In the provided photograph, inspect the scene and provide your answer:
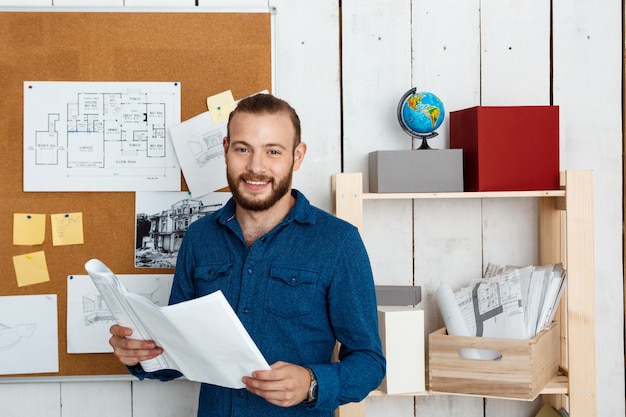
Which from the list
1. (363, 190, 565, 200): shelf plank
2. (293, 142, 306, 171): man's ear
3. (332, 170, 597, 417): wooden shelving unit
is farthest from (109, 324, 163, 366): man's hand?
(363, 190, 565, 200): shelf plank

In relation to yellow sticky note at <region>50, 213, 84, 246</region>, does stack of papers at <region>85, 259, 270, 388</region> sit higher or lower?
lower

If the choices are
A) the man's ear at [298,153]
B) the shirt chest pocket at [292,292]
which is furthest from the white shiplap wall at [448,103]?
the shirt chest pocket at [292,292]

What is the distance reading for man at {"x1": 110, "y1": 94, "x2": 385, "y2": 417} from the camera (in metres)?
1.43

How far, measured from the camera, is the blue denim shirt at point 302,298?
1.44 m

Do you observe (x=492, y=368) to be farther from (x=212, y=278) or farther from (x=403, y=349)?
(x=212, y=278)

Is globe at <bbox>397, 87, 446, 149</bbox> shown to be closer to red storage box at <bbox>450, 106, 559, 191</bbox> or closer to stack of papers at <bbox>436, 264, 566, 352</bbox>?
red storage box at <bbox>450, 106, 559, 191</bbox>

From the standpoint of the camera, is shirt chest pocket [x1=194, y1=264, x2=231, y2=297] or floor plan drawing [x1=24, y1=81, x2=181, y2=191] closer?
shirt chest pocket [x1=194, y1=264, x2=231, y2=297]

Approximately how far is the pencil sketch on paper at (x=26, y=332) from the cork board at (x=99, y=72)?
0.08ft

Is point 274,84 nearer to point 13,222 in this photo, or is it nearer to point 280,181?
point 280,181

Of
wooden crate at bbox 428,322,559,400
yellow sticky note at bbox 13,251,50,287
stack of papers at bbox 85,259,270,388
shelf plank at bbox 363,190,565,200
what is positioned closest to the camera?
stack of papers at bbox 85,259,270,388

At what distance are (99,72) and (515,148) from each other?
1.26 m

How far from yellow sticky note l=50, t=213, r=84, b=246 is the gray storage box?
913 millimetres

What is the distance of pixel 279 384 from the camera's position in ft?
4.01

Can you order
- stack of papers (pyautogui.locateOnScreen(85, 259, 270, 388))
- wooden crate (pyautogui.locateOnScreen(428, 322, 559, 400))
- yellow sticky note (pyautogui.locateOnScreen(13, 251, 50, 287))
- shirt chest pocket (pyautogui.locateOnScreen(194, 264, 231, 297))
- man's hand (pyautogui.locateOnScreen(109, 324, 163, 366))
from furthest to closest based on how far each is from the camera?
yellow sticky note (pyautogui.locateOnScreen(13, 251, 50, 287)) → wooden crate (pyautogui.locateOnScreen(428, 322, 559, 400)) → shirt chest pocket (pyautogui.locateOnScreen(194, 264, 231, 297)) → man's hand (pyautogui.locateOnScreen(109, 324, 163, 366)) → stack of papers (pyautogui.locateOnScreen(85, 259, 270, 388))
